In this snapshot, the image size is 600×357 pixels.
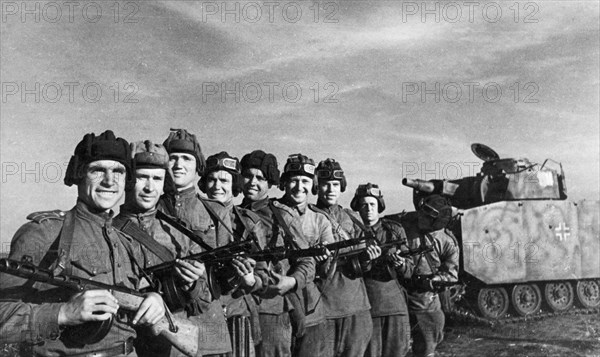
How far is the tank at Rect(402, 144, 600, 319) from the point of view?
593 inches

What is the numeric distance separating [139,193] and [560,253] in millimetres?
13647

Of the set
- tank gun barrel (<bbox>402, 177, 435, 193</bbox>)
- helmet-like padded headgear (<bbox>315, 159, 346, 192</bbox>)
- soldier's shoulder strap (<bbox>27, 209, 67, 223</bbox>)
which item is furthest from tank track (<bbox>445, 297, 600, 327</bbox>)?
soldier's shoulder strap (<bbox>27, 209, 67, 223</bbox>)

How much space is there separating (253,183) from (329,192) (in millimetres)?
1372

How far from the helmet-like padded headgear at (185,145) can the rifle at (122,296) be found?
1.59 metres

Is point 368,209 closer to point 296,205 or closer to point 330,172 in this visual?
point 330,172

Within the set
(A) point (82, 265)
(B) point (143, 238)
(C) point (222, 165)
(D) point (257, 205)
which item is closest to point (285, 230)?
(D) point (257, 205)

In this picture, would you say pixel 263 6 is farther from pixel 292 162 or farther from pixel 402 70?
pixel 402 70

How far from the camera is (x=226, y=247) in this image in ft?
14.2

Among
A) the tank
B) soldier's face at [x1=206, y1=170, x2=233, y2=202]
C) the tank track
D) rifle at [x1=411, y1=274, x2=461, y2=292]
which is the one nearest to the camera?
soldier's face at [x1=206, y1=170, x2=233, y2=202]

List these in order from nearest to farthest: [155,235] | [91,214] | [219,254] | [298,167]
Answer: [91,214] < [219,254] < [155,235] < [298,167]

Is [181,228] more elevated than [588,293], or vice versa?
[181,228]

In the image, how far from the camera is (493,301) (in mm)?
15219

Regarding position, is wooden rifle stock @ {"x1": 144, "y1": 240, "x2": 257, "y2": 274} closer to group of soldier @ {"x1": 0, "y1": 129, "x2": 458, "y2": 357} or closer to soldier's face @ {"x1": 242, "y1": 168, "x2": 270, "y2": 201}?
group of soldier @ {"x1": 0, "y1": 129, "x2": 458, "y2": 357}

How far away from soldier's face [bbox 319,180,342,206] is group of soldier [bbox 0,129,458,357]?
0.01 metres
